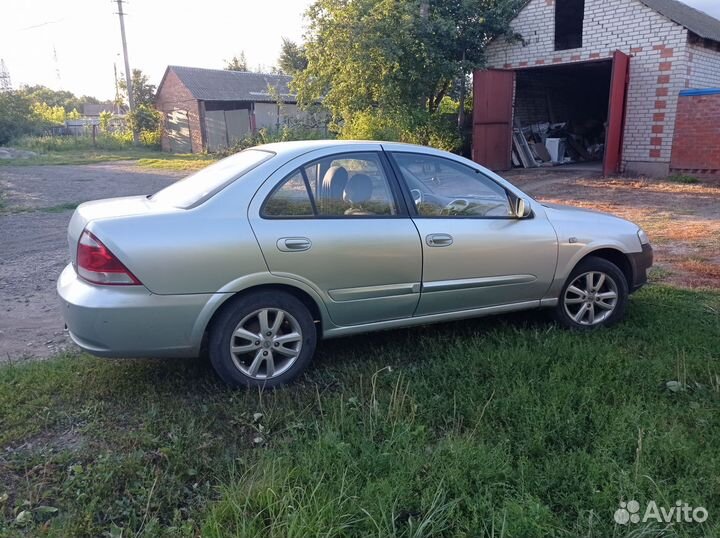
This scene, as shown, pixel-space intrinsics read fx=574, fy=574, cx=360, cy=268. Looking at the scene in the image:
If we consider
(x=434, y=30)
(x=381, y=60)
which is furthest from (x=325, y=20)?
(x=434, y=30)

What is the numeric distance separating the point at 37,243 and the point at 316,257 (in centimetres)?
662

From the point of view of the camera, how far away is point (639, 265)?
480 cm

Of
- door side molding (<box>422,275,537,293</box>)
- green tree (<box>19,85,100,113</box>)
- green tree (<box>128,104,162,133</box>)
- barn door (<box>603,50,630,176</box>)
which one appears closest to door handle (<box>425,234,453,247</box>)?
door side molding (<box>422,275,537,293</box>)

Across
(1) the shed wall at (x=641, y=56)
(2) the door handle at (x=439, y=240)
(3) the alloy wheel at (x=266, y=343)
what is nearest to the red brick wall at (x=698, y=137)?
(1) the shed wall at (x=641, y=56)

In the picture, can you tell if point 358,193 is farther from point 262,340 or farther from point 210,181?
point 262,340

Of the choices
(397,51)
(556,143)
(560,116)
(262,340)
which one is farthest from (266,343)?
(560,116)

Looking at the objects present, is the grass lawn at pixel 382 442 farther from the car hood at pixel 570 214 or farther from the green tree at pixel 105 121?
the green tree at pixel 105 121

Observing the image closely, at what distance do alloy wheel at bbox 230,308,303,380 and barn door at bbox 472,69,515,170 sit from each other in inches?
520

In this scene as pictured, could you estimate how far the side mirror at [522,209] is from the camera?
4.39 m

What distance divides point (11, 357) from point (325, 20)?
1419 cm

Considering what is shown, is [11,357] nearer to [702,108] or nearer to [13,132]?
[702,108]

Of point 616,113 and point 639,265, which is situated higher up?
point 616,113

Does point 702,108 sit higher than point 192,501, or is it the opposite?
point 702,108

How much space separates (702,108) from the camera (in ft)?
46.0
